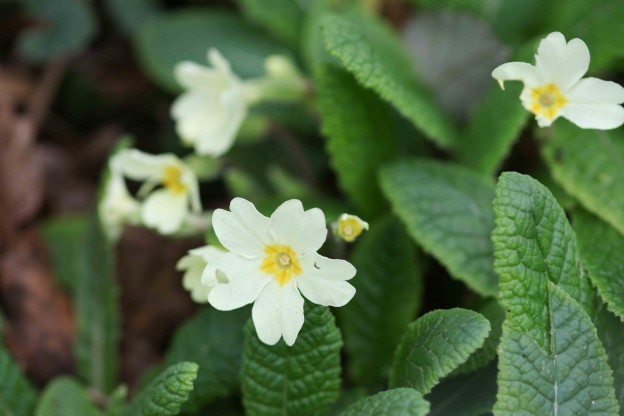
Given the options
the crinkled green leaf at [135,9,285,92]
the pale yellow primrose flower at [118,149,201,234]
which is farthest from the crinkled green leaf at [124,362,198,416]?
the crinkled green leaf at [135,9,285,92]

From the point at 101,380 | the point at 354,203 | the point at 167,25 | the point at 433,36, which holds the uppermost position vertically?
the point at 433,36

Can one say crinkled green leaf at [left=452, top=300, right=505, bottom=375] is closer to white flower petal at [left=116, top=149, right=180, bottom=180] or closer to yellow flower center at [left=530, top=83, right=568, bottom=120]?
yellow flower center at [left=530, top=83, right=568, bottom=120]

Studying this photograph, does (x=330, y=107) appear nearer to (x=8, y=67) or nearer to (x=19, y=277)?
(x=19, y=277)

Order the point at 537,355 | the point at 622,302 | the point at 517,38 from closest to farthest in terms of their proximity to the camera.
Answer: the point at 537,355
the point at 622,302
the point at 517,38

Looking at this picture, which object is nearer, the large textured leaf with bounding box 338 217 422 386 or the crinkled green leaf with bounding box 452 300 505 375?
the crinkled green leaf with bounding box 452 300 505 375

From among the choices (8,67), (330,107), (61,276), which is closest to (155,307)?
(61,276)

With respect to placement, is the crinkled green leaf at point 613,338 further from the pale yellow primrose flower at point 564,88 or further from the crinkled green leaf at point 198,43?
the crinkled green leaf at point 198,43
